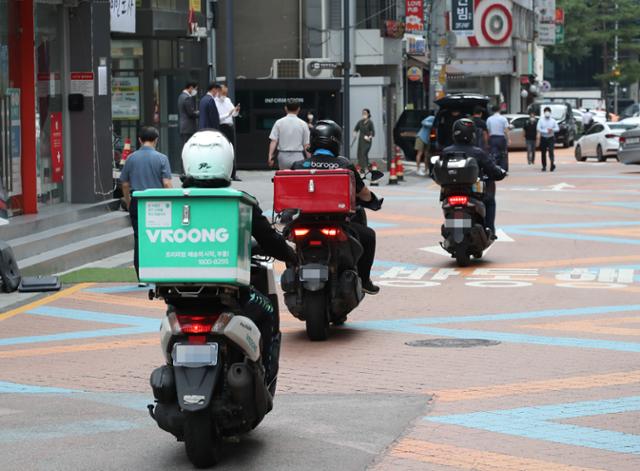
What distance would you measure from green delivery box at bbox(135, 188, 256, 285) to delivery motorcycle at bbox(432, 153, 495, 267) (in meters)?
10.2

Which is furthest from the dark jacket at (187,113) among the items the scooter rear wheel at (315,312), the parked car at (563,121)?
the parked car at (563,121)

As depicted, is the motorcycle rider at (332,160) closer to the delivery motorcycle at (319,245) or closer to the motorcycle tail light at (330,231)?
the delivery motorcycle at (319,245)

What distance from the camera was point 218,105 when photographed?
26875 mm

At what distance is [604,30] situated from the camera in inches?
4754

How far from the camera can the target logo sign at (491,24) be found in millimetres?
82750

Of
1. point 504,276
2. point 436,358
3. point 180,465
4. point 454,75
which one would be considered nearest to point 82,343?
point 436,358

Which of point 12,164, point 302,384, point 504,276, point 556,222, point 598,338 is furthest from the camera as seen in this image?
point 556,222

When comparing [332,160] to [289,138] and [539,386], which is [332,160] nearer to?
[539,386]

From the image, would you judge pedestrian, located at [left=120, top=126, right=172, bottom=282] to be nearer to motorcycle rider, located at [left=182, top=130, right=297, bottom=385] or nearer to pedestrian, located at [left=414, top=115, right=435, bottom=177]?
motorcycle rider, located at [left=182, top=130, right=297, bottom=385]

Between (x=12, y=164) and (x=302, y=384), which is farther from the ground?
(x=12, y=164)

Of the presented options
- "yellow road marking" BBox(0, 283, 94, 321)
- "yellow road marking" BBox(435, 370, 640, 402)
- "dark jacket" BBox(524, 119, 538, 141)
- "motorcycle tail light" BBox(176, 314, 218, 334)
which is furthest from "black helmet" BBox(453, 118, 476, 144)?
Result: "dark jacket" BBox(524, 119, 538, 141)

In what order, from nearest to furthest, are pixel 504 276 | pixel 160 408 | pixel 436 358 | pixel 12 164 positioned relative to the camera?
pixel 160 408 → pixel 436 358 → pixel 504 276 → pixel 12 164

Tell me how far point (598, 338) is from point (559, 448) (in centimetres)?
424

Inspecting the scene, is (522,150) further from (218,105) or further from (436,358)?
(436,358)
